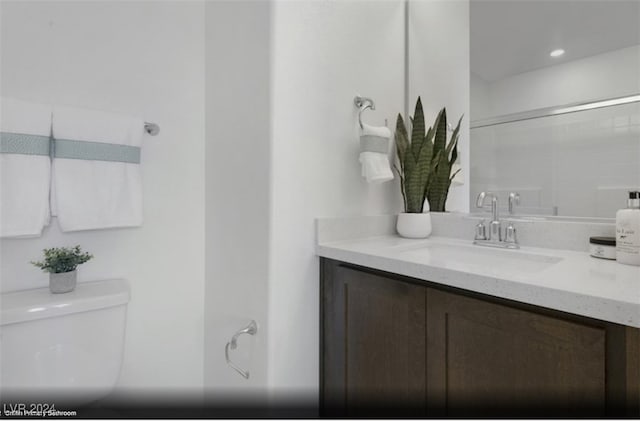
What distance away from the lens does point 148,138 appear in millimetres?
1163

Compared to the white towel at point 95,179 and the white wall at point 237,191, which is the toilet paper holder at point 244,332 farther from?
the white towel at point 95,179

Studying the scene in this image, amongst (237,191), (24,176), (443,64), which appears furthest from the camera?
(443,64)

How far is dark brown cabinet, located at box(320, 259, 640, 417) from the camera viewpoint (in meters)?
0.55

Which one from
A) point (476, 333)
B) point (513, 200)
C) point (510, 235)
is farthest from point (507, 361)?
point (513, 200)

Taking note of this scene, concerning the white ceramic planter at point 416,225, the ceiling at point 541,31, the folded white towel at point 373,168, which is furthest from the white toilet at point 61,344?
the ceiling at point 541,31

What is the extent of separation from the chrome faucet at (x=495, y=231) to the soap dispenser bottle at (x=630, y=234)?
288 mm

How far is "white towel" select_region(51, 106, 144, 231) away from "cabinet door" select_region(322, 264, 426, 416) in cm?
73

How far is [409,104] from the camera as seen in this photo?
1412 millimetres

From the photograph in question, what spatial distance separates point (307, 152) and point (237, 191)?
29 cm

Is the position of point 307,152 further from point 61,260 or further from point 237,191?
point 61,260

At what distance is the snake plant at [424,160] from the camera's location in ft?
4.03

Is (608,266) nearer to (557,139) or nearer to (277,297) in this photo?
(557,139)

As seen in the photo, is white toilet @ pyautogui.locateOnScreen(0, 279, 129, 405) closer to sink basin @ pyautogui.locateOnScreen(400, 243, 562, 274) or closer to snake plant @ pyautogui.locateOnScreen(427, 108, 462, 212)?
sink basin @ pyautogui.locateOnScreen(400, 243, 562, 274)

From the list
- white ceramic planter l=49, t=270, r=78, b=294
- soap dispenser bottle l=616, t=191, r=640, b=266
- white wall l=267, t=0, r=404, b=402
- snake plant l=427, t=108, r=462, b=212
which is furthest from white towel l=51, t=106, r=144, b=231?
soap dispenser bottle l=616, t=191, r=640, b=266
